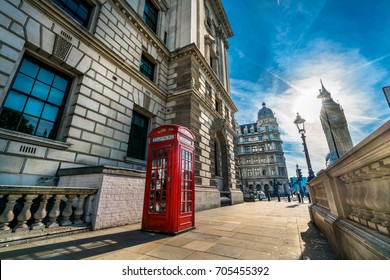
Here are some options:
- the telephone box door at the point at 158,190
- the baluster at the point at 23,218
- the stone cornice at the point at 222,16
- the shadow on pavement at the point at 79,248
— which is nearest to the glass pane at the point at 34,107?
the baluster at the point at 23,218

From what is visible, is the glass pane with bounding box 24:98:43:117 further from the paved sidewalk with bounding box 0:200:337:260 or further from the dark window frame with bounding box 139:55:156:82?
the dark window frame with bounding box 139:55:156:82

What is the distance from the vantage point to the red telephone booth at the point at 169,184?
4.27m

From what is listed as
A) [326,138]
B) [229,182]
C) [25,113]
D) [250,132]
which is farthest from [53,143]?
[326,138]

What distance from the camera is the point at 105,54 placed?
7.22 m

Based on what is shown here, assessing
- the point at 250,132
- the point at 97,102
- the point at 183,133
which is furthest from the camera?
the point at 250,132

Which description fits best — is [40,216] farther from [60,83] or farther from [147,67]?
[147,67]

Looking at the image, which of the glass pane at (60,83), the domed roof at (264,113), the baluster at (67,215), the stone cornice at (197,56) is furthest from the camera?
the domed roof at (264,113)

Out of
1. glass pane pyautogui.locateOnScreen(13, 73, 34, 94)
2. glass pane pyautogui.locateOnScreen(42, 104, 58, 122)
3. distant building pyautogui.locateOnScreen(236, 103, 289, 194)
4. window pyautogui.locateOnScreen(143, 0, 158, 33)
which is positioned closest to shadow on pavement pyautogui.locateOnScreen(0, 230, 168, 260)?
glass pane pyautogui.locateOnScreen(42, 104, 58, 122)

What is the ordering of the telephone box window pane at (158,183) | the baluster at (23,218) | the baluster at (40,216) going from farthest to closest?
1. the telephone box window pane at (158,183)
2. the baluster at (40,216)
3. the baluster at (23,218)

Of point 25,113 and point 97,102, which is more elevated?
point 97,102

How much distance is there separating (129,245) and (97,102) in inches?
218

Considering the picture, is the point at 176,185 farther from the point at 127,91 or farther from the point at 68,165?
the point at 127,91

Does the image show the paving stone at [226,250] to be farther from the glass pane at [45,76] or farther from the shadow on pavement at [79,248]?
the glass pane at [45,76]

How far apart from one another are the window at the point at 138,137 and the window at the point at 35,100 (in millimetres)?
3027
